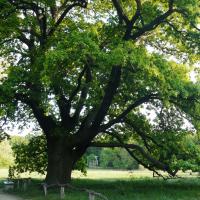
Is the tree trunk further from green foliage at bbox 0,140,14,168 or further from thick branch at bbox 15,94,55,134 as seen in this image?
green foliage at bbox 0,140,14,168

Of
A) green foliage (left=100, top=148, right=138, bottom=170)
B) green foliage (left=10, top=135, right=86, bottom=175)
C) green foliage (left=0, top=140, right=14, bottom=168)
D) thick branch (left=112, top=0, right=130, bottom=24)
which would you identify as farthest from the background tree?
green foliage (left=100, top=148, right=138, bottom=170)

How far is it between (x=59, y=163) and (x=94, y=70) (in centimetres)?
641

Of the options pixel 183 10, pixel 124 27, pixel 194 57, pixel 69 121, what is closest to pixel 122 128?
pixel 69 121

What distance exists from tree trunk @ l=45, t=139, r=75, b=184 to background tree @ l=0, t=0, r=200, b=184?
6 cm

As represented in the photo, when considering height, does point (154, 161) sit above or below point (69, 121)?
below

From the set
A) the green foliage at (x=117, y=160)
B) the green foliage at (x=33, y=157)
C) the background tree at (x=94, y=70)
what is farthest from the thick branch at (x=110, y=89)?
the green foliage at (x=117, y=160)

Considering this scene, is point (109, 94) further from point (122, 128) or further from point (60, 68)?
point (122, 128)

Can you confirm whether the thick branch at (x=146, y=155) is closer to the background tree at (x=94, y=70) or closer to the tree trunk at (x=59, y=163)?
the background tree at (x=94, y=70)

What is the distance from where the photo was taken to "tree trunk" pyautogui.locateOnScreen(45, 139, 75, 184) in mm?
26078

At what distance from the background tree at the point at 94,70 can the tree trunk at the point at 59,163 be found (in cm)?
6

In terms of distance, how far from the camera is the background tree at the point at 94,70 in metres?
19.8

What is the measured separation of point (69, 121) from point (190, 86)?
8027 millimetres

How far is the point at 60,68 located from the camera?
837 inches

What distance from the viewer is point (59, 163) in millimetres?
26312
